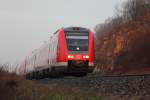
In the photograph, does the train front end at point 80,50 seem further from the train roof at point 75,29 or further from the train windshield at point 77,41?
the train roof at point 75,29

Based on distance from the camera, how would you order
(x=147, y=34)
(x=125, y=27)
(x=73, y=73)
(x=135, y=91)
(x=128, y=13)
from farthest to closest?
(x=128, y=13) → (x=125, y=27) → (x=147, y=34) → (x=73, y=73) → (x=135, y=91)

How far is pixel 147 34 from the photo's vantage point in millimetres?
50812

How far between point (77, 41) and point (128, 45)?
3304 centimetres

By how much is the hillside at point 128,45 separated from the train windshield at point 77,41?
658 inches

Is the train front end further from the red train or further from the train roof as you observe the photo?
the train roof

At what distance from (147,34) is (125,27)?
25.3 meters

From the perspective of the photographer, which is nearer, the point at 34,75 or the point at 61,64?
the point at 61,64

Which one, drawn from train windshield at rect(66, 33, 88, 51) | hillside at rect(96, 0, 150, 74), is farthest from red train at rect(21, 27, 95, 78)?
A: hillside at rect(96, 0, 150, 74)

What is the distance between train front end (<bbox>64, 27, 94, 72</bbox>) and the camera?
25516 mm

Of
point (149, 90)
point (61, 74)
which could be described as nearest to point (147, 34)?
point (61, 74)

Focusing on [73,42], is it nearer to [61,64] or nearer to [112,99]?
[61,64]

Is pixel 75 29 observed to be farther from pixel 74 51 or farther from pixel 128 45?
pixel 128 45

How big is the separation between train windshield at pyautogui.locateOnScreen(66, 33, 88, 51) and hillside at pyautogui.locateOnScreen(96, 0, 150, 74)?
1671 cm

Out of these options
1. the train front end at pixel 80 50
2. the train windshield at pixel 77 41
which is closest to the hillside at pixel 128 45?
the train front end at pixel 80 50
